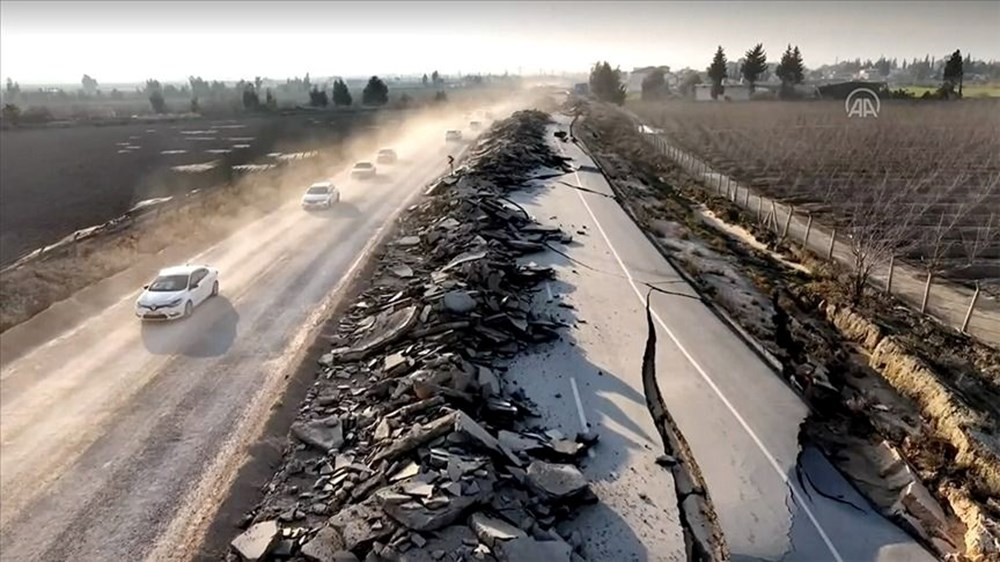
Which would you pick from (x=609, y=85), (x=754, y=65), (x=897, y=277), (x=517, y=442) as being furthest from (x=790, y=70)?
(x=517, y=442)

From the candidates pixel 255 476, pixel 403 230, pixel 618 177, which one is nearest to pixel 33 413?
pixel 255 476

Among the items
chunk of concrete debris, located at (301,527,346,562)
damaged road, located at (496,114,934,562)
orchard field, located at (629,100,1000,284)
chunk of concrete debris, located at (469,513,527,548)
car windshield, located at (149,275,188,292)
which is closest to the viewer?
chunk of concrete debris, located at (469,513,527,548)

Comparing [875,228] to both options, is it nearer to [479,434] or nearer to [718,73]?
[479,434]

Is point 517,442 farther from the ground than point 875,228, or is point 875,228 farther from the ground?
point 875,228

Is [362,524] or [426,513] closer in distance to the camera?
[426,513]

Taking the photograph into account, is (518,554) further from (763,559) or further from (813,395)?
(813,395)

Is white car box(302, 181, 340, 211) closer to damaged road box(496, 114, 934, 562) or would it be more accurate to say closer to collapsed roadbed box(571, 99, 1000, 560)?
damaged road box(496, 114, 934, 562)

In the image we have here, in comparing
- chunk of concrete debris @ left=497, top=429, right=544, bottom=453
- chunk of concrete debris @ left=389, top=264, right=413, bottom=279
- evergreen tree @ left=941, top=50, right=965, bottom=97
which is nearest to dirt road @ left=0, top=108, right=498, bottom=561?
chunk of concrete debris @ left=389, top=264, right=413, bottom=279
